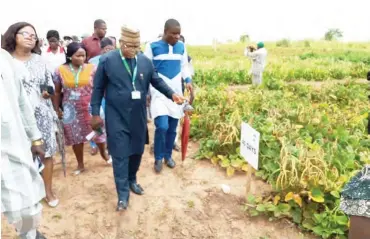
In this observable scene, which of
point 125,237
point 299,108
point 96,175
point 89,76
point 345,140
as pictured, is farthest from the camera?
point 299,108

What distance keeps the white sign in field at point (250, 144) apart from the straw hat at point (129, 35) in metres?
1.27

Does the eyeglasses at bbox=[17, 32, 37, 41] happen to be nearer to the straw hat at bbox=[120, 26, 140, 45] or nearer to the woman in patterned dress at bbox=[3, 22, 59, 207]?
the woman in patterned dress at bbox=[3, 22, 59, 207]

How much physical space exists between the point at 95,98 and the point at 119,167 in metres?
0.65

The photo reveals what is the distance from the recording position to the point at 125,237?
3332 millimetres

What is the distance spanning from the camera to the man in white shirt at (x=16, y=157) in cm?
233

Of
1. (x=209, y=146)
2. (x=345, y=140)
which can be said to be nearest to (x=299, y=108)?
(x=345, y=140)

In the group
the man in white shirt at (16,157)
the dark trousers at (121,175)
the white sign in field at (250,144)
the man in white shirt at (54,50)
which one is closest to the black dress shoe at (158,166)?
the dark trousers at (121,175)

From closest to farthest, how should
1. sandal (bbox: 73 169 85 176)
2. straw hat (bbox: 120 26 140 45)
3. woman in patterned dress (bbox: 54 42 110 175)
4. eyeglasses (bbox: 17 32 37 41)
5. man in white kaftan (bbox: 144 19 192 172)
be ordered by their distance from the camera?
1. eyeglasses (bbox: 17 32 37 41)
2. straw hat (bbox: 120 26 140 45)
3. woman in patterned dress (bbox: 54 42 110 175)
4. man in white kaftan (bbox: 144 19 192 172)
5. sandal (bbox: 73 169 85 176)

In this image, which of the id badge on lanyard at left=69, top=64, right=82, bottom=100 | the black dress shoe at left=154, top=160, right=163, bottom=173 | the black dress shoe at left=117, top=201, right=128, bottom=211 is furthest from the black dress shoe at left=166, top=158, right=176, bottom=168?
the id badge on lanyard at left=69, top=64, right=82, bottom=100

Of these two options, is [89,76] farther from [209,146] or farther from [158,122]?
[209,146]

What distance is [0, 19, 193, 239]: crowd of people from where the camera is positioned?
2.44 meters

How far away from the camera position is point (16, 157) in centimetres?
240

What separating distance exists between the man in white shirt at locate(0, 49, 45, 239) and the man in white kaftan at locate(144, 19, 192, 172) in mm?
1708

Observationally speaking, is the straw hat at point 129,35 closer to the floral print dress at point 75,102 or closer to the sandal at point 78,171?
the floral print dress at point 75,102
